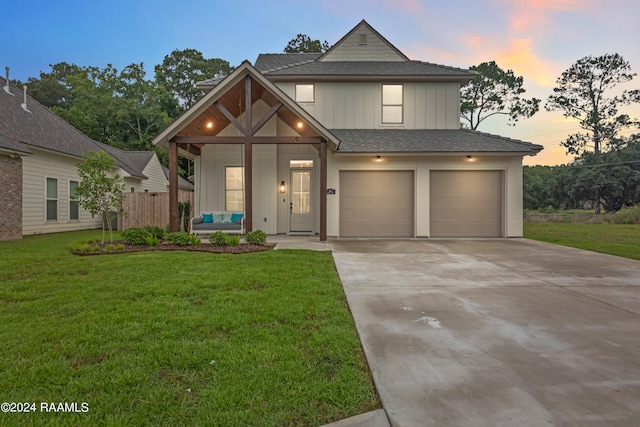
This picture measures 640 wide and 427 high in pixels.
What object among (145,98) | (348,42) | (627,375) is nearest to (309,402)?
(627,375)

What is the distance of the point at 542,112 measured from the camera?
3219 centimetres

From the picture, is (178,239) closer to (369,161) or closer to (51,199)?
(369,161)

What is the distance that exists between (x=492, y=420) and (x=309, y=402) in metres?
1.07

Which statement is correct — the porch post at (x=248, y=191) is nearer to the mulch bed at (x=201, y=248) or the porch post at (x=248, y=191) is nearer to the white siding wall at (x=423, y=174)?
the mulch bed at (x=201, y=248)

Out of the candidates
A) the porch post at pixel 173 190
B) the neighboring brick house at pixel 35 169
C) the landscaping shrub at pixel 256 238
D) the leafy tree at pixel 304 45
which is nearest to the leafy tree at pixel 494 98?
the leafy tree at pixel 304 45

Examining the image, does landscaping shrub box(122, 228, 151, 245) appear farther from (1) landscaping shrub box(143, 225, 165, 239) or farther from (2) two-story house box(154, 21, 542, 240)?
(2) two-story house box(154, 21, 542, 240)

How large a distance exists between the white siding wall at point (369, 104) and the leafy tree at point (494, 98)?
18.4m

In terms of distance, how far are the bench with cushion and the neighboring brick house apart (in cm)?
440

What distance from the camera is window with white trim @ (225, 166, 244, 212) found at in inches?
468

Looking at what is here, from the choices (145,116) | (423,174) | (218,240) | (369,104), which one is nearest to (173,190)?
(218,240)

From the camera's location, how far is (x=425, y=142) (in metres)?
11.3

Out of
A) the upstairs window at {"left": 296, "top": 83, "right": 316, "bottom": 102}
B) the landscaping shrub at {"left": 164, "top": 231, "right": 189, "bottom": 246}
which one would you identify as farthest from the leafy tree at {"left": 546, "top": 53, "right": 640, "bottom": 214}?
the landscaping shrub at {"left": 164, "top": 231, "right": 189, "bottom": 246}

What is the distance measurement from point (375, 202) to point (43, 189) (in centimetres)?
1245

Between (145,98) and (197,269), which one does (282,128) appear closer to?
(197,269)
